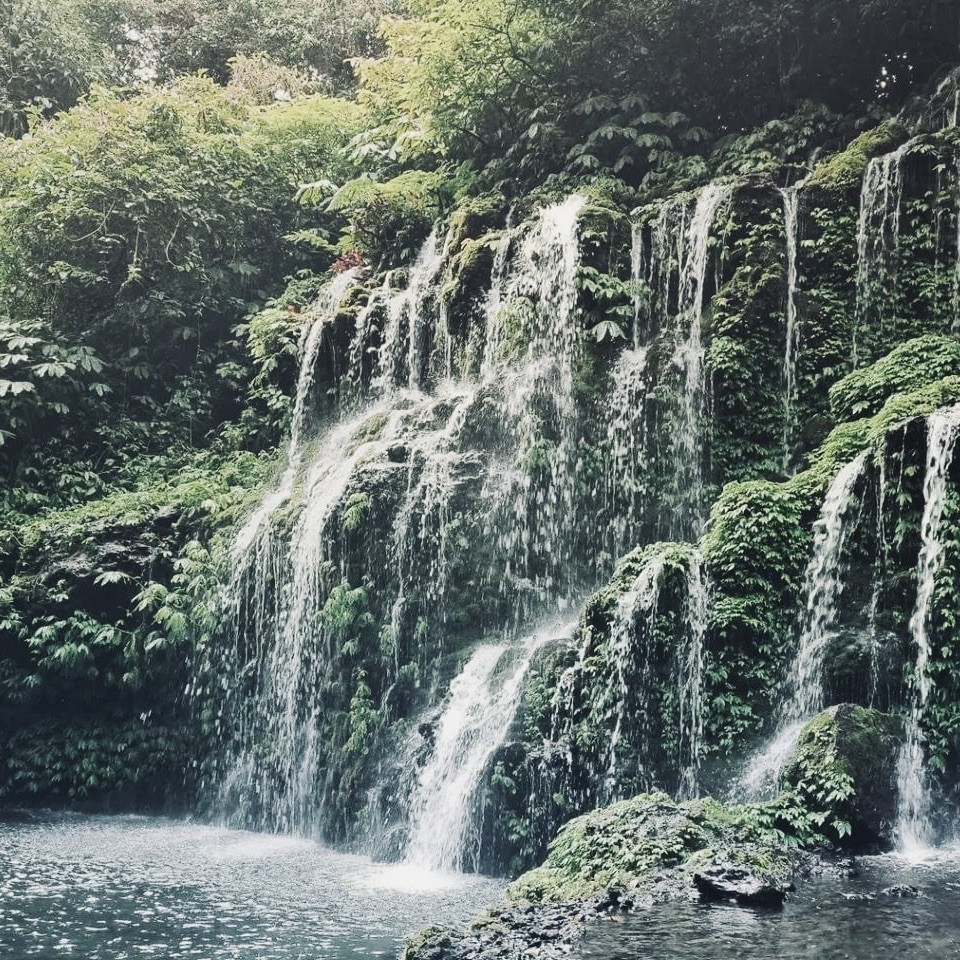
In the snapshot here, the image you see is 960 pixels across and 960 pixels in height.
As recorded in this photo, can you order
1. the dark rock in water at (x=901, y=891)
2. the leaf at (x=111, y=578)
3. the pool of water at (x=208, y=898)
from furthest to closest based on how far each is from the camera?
the leaf at (x=111, y=578) < the pool of water at (x=208, y=898) < the dark rock in water at (x=901, y=891)

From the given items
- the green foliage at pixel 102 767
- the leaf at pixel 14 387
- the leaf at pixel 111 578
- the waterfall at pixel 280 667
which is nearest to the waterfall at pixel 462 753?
the waterfall at pixel 280 667

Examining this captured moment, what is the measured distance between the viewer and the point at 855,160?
12820mm

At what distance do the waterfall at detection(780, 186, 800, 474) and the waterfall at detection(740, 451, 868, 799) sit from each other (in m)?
2.41

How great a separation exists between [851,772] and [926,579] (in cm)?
211

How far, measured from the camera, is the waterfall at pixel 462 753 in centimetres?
974

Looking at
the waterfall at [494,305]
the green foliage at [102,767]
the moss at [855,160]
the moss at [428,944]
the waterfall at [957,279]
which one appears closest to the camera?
the moss at [428,944]

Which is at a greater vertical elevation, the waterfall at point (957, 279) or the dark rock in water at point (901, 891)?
the waterfall at point (957, 279)

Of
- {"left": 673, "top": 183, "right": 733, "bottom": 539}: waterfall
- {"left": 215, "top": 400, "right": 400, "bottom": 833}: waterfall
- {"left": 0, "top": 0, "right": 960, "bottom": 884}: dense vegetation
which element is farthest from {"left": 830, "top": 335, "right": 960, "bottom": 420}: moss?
{"left": 215, "top": 400, "right": 400, "bottom": 833}: waterfall

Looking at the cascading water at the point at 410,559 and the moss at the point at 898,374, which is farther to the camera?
the cascading water at the point at 410,559

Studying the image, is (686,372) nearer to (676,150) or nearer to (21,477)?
(676,150)

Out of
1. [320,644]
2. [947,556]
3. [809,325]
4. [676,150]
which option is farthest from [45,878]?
[676,150]

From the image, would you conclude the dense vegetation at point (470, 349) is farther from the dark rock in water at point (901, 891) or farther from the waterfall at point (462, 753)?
the dark rock in water at point (901, 891)

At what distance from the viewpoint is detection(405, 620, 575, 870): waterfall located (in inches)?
384

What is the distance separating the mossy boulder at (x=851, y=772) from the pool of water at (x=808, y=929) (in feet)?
3.17
